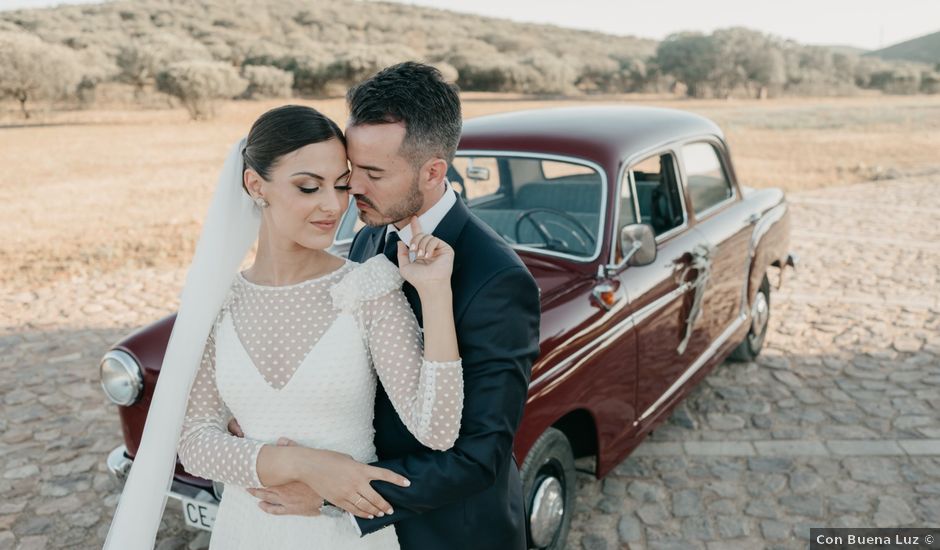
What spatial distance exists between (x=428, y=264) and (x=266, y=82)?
146 feet

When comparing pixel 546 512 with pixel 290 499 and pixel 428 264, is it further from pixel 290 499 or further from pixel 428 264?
pixel 428 264

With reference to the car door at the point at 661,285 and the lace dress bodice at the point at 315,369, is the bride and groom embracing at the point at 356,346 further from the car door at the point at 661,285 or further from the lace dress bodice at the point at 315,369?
the car door at the point at 661,285

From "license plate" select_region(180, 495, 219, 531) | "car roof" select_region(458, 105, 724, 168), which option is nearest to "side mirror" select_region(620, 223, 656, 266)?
"car roof" select_region(458, 105, 724, 168)

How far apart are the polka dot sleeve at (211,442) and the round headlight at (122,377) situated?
56.7 inches

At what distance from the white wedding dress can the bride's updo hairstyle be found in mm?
311

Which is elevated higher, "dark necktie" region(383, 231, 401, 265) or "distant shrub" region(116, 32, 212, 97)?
"distant shrub" region(116, 32, 212, 97)

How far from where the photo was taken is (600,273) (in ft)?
11.9

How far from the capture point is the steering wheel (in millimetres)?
3826

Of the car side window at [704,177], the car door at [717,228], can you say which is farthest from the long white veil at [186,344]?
the car side window at [704,177]

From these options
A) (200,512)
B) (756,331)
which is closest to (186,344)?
(200,512)

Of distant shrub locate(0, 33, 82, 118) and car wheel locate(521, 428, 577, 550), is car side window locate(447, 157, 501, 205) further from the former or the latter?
distant shrub locate(0, 33, 82, 118)

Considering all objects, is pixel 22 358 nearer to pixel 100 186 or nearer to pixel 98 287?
pixel 98 287

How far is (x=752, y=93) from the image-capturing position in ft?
170

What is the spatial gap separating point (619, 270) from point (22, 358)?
17.1 ft
